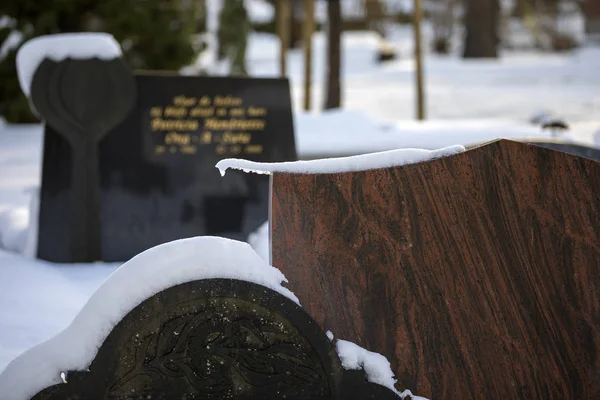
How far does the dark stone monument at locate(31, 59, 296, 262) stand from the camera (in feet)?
18.5

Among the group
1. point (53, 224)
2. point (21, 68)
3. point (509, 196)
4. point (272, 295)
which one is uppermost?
point (21, 68)

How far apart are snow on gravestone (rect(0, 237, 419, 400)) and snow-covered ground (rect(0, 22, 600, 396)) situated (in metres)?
1.24

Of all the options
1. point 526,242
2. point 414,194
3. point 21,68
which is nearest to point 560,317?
point 526,242

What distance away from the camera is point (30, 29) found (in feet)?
44.3

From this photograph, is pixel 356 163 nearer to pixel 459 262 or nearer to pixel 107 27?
pixel 459 262

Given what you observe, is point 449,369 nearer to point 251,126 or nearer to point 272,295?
point 272,295

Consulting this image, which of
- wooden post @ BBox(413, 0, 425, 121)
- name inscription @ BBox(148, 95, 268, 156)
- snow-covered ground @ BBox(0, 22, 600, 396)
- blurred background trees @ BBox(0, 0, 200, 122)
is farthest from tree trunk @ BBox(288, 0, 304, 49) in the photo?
name inscription @ BBox(148, 95, 268, 156)

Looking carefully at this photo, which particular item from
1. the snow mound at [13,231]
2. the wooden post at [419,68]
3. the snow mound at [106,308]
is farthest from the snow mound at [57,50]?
the wooden post at [419,68]

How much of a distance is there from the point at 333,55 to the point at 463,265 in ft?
36.5

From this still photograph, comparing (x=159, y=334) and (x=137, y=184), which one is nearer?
(x=159, y=334)

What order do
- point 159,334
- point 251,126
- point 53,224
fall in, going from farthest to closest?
point 251,126
point 53,224
point 159,334

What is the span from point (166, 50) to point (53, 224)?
30.4ft

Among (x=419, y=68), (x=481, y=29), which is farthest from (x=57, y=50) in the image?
(x=481, y=29)

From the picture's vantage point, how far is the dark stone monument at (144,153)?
5.62 metres
